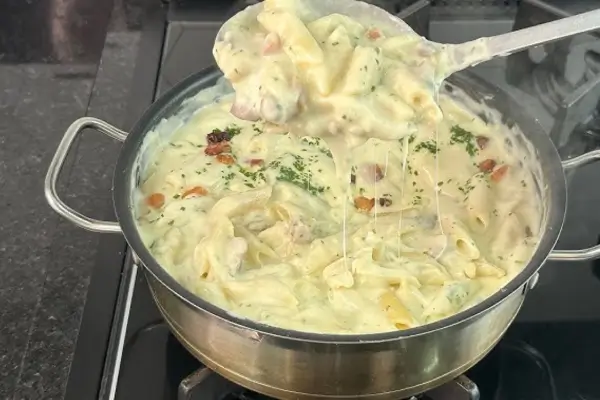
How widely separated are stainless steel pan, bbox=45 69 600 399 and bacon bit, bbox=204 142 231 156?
30 cm

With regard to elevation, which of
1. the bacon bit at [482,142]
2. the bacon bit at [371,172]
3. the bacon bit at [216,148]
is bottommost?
the bacon bit at [216,148]

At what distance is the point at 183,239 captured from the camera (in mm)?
1396

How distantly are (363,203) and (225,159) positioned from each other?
11.3 inches

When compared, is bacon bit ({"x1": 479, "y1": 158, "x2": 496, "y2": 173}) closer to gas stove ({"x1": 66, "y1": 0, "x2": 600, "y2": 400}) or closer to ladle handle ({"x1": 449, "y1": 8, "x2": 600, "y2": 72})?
gas stove ({"x1": 66, "y1": 0, "x2": 600, "y2": 400})

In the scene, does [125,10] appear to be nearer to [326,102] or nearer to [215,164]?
[215,164]

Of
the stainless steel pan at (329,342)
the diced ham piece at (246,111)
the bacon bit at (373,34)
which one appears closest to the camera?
the stainless steel pan at (329,342)

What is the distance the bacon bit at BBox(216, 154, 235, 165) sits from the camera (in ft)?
5.24

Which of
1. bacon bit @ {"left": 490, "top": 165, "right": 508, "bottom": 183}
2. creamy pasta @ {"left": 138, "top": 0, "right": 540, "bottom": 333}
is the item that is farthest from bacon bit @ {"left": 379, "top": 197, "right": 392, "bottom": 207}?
bacon bit @ {"left": 490, "top": 165, "right": 508, "bottom": 183}

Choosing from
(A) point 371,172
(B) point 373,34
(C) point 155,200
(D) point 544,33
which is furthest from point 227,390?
(D) point 544,33

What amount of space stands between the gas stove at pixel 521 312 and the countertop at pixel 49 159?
10cm

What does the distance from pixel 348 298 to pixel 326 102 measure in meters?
0.30

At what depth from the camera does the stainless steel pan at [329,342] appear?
1.10 m

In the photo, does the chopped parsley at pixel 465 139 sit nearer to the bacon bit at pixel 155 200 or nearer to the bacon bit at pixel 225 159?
the bacon bit at pixel 225 159

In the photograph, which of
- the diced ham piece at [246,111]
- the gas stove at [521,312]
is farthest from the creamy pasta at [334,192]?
the gas stove at [521,312]
